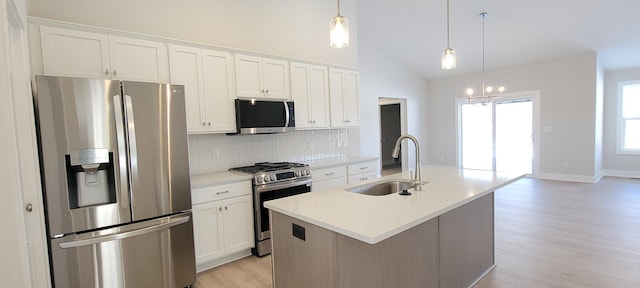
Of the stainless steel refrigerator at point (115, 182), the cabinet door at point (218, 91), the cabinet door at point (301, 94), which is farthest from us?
the cabinet door at point (301, 94)

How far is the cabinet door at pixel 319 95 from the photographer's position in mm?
4070

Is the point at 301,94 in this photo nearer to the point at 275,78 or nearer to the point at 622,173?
the point at 275,78

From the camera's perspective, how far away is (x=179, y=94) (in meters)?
2.53

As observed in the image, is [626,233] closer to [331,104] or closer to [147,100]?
[331,104]

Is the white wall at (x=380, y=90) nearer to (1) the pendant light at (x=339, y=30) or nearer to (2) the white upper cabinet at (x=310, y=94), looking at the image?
(2) the white upper cabinet at (x=310, y=94)

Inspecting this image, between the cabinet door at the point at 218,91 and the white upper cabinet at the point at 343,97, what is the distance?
149 cm

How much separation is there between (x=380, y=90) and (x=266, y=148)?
12.6 feet

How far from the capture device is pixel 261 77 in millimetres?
3531

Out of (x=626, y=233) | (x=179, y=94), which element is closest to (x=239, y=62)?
(x=179, y=94)

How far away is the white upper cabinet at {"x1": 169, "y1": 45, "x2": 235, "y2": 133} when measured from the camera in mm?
2939

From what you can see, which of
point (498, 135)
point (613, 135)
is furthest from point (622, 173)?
point (498, 135)

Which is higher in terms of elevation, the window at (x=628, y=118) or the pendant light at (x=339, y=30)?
the pendant light at (x=339, y=30)

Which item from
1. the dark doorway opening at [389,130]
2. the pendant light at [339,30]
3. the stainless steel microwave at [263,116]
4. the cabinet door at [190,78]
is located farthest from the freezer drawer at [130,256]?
the dark doorway opening at [389,130]

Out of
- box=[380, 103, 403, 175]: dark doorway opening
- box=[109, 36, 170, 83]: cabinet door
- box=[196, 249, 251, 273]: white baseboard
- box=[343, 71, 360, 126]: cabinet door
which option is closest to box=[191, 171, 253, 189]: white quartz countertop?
box=[196, 249, 251, 273]: white baseboard
